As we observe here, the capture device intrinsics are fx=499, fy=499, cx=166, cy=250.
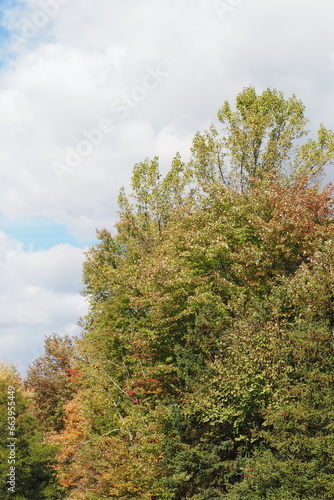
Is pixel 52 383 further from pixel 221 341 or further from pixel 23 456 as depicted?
pixel 221 341

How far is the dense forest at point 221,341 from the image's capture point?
16953 mm

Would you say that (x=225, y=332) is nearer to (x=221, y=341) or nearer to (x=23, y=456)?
(x=221, y=341)

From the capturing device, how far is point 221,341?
66.1 ft

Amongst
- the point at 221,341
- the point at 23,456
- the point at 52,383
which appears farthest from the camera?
the point at 52,383

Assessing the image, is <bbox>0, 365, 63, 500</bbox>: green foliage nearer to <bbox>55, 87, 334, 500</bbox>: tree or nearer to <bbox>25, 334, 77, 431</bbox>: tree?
<bbox>55, 87, 334, 500</bbox>: tree

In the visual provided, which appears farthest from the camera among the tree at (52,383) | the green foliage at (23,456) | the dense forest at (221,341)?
the tree at (52,383)

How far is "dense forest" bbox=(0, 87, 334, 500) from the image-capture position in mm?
16953

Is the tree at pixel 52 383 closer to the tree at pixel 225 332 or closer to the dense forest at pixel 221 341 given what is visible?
the dense forest at pixel 221 341

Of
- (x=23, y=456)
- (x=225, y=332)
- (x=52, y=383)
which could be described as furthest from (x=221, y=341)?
(x=52, y=383)

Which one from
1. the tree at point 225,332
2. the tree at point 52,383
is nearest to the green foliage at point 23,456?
the tree at point 225,332

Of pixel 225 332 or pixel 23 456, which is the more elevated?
pixel 225 332

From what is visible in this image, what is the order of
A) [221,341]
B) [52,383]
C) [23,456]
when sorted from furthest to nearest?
[52,383]
[23,456]
[221,341]

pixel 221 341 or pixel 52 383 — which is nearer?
pixel 221 341

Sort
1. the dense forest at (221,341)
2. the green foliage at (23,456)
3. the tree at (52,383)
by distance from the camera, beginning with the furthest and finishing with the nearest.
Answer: the tree at (52,383) → the green foliage at (23,456) → the dense forest at (221,341)
